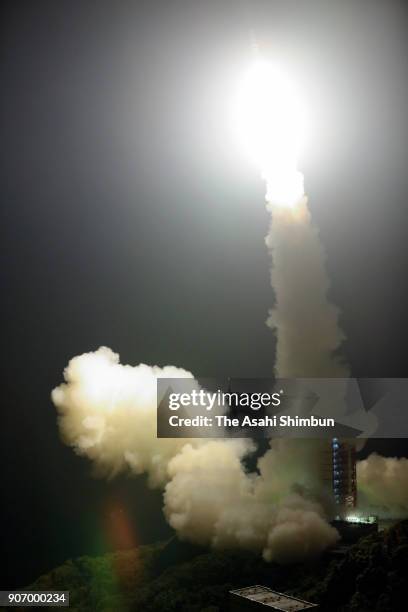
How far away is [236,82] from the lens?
8.33m

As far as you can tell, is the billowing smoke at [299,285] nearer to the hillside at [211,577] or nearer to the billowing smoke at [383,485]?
the billowing smoke at [383,485]

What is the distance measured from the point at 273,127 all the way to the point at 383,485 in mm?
4349

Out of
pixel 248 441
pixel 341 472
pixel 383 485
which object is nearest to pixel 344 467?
pixel 341 472

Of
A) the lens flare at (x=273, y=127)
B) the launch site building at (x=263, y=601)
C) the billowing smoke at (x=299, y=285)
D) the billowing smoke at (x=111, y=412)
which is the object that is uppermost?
the lens flare at (x=273, y=127)

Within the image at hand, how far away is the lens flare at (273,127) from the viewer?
27.4 feet

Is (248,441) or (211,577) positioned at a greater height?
(248,441)

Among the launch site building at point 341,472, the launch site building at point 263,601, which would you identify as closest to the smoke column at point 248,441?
the launch site building at point 341,472

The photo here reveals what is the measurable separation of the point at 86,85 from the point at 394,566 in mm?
6467

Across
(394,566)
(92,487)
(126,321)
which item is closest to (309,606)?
(394,566)

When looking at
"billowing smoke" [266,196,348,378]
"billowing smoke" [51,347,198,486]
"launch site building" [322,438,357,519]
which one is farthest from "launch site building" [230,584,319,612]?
"billowing smoke" [266,196,348,378]

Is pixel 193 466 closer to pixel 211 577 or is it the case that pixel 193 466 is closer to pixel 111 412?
pixel 111 412

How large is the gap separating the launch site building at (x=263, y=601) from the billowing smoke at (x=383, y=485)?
129 centimetres

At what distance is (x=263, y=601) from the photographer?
25.2 ft

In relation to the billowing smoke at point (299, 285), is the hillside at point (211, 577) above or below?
below
